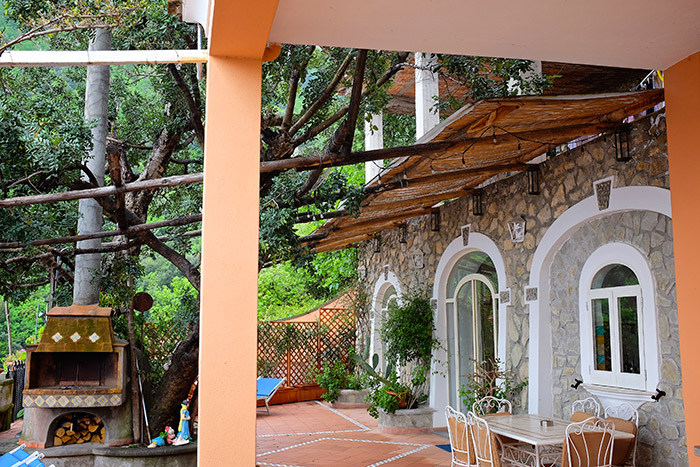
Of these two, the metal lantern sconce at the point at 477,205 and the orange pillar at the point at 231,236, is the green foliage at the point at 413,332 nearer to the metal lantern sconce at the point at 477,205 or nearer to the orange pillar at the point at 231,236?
the metal lantern sconce at the point at 477,205

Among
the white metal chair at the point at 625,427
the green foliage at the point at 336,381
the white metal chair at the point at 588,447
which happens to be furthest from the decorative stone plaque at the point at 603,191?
the green foliage at the point at 336,381

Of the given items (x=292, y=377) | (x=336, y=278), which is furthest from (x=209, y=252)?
(x=336, y=278)

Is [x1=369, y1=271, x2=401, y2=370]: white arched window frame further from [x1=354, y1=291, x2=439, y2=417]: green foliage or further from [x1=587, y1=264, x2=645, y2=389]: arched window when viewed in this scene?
[x1=587, y1=264, x2=645, y2=389]: arched window

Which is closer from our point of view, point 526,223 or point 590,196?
point 590,196

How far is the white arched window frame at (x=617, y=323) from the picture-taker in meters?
4.85

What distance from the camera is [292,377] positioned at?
12031mm

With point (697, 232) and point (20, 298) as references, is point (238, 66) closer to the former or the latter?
point (697, 232)

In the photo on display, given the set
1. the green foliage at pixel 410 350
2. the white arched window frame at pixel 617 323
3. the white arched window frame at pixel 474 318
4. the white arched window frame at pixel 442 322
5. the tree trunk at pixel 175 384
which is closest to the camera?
the white arched window frame at pixel 617 323

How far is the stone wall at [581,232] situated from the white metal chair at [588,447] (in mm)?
571

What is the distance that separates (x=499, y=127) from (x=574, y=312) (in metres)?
2.22

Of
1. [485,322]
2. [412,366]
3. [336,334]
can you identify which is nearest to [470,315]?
[485,322]

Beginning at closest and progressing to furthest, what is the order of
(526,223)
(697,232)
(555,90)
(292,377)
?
(697,232)
(526,223)
(555,90)
(292,377)

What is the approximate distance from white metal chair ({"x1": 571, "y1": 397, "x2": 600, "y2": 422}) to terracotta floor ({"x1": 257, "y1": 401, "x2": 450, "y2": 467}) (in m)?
1.57

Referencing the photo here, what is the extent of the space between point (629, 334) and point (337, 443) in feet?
13.2
